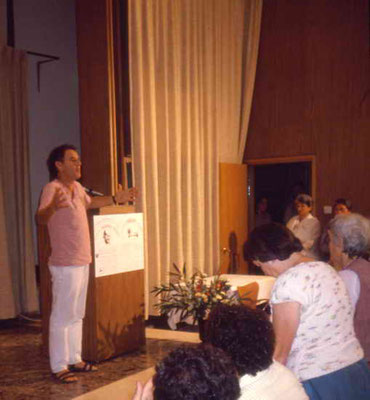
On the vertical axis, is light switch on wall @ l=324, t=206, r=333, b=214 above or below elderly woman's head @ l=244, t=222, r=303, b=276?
below

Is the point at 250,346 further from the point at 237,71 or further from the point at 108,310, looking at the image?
the point at 237,71

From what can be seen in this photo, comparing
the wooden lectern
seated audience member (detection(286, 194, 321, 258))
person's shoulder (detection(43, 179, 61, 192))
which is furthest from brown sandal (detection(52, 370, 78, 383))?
seated audience member (detection(286, 194, 321, 258))

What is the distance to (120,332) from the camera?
4.06 m

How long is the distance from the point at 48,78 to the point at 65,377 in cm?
455

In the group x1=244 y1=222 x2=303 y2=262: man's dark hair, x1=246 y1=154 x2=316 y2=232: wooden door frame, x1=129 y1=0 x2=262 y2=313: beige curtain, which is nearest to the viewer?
x1=244 y1=222 x2=303 y2=262: man's dark hair

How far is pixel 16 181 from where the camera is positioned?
5934 mm

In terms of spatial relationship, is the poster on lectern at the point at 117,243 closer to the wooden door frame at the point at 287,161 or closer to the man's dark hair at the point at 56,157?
the man's dark hair at the point at 56,157

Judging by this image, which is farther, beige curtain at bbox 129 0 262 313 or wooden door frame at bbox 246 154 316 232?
wooden door frame at bbox 246 154 316 232

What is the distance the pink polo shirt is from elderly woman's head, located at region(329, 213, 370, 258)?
1.86 metres

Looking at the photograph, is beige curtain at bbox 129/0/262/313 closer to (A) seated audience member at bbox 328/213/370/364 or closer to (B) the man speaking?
(B) the man speaking

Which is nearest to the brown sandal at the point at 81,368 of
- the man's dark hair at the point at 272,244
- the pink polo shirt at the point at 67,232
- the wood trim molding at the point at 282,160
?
the pink polo shirt at the point at 67,232

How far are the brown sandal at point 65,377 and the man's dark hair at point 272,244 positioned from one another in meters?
2.03

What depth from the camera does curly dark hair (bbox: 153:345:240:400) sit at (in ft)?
3.47

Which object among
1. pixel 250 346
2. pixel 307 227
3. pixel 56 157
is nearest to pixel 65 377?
pixel 56 157
